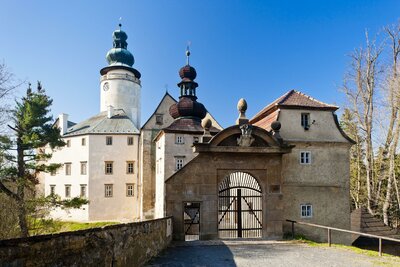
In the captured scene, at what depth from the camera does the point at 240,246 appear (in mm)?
12359

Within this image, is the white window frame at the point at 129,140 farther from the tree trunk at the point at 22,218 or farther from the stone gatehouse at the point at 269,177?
the stone gatehouse at the point at 269,177

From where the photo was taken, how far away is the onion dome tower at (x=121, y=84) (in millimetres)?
38094

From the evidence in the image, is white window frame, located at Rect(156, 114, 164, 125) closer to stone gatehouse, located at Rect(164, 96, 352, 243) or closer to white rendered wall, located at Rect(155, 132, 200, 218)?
white rendered wall, located at Rect(155, 132, 200, 218)

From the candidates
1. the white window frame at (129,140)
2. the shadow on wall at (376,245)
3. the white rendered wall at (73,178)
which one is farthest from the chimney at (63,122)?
the shadow on wall at (376,245)

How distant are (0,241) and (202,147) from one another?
34.6ft

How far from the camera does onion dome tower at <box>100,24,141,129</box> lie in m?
38.1

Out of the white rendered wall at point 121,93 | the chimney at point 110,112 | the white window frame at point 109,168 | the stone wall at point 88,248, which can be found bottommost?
the stone wall at point 88,248

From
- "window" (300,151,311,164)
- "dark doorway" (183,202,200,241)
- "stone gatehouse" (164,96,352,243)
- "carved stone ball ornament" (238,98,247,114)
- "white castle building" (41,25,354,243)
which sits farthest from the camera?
"window" (300,151,311,164)

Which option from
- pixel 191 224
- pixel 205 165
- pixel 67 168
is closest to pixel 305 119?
pixel 205 165

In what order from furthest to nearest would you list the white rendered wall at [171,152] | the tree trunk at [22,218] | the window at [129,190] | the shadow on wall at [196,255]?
1. the window at [129,190]
2. the white rendered wall at [171,152]
3. the tree trunk at [22,218]
4. the shadow on wall at [196,255]

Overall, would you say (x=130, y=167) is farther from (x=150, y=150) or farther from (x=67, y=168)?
(x=67, y=168)

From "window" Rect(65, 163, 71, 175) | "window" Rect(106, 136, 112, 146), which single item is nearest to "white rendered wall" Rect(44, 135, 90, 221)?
"window" Rect(65, 163, 71, 175)

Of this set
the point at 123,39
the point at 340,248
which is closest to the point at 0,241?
the point at 340,248

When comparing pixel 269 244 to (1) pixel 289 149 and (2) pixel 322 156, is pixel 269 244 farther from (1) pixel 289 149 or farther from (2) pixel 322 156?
(2) pixel 322 156
